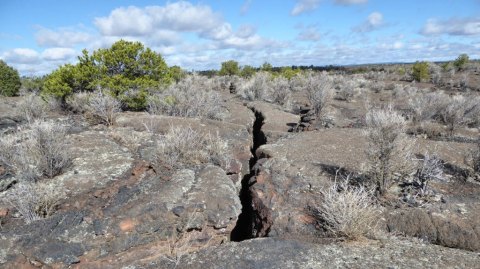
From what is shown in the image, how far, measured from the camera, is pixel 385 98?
2256 cm

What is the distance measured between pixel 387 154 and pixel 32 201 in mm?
6048

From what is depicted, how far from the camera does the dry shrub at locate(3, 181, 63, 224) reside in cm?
520

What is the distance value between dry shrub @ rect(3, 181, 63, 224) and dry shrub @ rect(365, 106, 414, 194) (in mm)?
5536

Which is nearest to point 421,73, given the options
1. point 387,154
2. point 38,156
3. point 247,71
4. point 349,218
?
point 247,71

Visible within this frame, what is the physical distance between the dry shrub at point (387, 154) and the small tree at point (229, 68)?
102 feet

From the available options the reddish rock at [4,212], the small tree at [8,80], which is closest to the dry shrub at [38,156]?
the reddish rock at [4,212]

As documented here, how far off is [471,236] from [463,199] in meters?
1.27

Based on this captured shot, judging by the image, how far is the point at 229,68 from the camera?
1487 inches

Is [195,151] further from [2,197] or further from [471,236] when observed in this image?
[471,236]

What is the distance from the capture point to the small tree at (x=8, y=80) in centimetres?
2463

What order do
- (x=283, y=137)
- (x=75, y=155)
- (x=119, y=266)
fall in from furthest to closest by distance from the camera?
(x=283, y=137) → (x=75, y=155) → (x=119, y=266)

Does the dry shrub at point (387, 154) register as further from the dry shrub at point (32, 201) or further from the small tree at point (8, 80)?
the small tree at point (8, 80)

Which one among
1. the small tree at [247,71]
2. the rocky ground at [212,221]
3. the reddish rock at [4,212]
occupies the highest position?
the small tree at [247,71]

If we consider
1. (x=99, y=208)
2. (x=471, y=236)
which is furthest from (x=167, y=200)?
(x=471, y=236)
